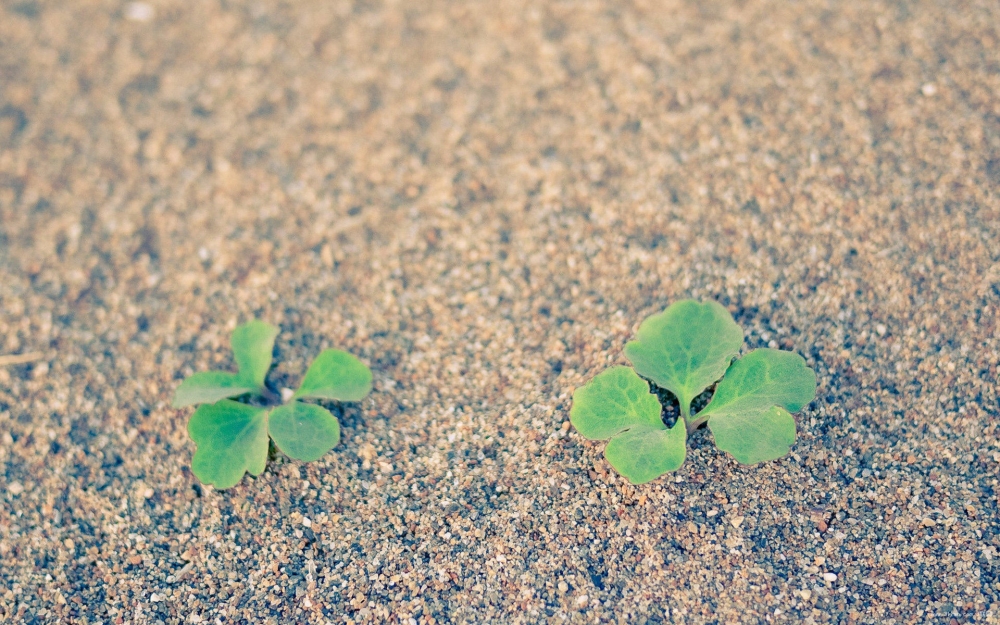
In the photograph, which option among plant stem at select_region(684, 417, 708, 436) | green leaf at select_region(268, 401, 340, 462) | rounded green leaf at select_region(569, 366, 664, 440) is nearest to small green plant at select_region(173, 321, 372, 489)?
green leaf at select_region(268, 401, 340, 462)

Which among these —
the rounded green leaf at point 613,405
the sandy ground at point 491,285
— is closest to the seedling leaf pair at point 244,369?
the sandy ground at point 491,285

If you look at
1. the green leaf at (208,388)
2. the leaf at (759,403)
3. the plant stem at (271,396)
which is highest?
the green leaf at (208,388)

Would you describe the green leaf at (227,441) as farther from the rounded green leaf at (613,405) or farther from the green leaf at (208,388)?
the rounded green leaf at (613,405)

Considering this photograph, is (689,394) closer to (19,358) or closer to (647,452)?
(647,452)

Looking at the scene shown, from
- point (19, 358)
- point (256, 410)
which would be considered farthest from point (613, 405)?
point (19, 358)

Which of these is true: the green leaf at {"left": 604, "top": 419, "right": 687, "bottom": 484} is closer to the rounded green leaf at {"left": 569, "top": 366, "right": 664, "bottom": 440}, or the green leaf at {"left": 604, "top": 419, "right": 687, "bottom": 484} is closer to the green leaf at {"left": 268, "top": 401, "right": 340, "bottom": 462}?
the rounded green leaf at {"left": 569, "top": 366, "right": 664, "bottom": 440}

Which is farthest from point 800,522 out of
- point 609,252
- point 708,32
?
point 708,32
